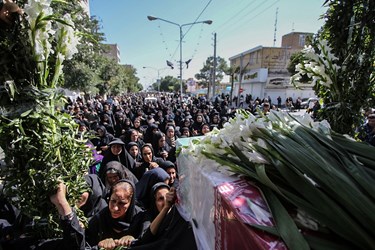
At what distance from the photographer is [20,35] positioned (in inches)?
54.5

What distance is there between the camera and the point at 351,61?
91.9 inches

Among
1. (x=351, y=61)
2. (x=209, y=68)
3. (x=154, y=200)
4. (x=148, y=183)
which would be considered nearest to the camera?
(x=351, y=61)

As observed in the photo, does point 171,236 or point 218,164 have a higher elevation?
point 218,164

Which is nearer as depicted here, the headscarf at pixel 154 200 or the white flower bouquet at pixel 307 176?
the white flower bouquet at pixel 307 176

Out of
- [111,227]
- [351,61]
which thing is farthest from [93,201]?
[351,61]

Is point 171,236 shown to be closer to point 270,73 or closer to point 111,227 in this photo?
point 111,227

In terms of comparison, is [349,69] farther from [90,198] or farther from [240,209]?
[90,198]

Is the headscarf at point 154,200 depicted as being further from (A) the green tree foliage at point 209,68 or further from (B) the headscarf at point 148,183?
(A) the green tree foliage at point 209,68

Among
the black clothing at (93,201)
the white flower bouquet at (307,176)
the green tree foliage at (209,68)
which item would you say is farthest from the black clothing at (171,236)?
the green tree foliage at (209,68)

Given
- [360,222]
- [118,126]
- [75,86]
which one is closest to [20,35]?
[360,222]

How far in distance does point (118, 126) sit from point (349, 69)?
8087 millimetres

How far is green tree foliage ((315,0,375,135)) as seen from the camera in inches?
90.9

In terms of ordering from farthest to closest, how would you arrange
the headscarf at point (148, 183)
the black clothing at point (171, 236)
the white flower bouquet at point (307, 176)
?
1. the headscarf at point (148, 183)
2. the black clothing at point (171, 236)
3. the white flower bouquet at point (307, 176)

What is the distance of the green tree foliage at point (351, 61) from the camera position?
231 centimetres
